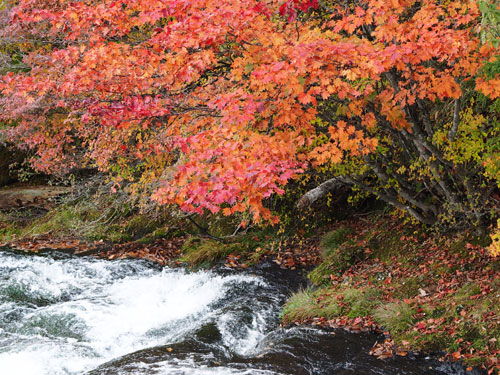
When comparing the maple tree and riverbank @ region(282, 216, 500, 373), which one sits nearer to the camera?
the maple tree

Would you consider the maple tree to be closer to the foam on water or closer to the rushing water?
the rushing water

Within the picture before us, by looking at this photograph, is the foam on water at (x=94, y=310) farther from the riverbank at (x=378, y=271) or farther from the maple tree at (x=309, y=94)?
the maple tree at (x=309, y=94)

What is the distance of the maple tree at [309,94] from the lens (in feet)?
16.2

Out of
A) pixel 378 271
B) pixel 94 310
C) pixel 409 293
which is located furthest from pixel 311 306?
pixel 94 310

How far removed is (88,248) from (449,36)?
9639 millimetres

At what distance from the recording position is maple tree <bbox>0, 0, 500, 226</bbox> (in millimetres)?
4945

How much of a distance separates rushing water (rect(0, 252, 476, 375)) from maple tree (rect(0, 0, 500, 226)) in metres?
1.86

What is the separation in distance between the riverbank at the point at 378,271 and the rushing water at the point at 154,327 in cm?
35

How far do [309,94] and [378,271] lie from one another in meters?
3.95

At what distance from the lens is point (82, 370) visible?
19.9 feet

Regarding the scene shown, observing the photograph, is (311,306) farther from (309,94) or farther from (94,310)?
(94,310)

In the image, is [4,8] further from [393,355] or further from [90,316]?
[393,355]

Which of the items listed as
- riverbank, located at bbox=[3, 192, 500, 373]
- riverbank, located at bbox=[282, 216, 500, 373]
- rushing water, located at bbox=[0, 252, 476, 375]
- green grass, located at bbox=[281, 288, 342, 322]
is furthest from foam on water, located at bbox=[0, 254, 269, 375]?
riverbank, located at bbox=[282, 216, 500, 373]

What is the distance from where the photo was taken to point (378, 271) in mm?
8086
